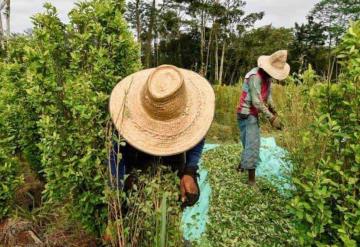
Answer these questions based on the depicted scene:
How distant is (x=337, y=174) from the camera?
91.4 inches

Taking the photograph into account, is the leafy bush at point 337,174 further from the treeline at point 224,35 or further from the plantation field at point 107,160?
the treeline at point 224,35

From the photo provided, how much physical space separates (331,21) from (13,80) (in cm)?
3487

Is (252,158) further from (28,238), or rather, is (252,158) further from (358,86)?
(358,86)


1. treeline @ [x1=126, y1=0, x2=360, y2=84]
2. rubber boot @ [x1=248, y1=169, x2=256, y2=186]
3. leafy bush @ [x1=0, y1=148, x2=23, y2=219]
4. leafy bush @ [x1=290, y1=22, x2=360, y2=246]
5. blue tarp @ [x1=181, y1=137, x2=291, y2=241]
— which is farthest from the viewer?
treeline @ [x1=126, y1=0, x2=360, y2=84]

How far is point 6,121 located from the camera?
4.33 meters

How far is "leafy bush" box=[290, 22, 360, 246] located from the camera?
2.20 meters

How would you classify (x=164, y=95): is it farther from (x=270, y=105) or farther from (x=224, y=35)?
(x=224, y=35)

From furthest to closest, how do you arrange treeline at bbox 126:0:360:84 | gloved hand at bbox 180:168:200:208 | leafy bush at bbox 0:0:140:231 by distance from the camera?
treeline at bbox 126:0:360:84
leafy bush at bbox 0:0:140:231
gloved hand at bbox 180:168:200:208

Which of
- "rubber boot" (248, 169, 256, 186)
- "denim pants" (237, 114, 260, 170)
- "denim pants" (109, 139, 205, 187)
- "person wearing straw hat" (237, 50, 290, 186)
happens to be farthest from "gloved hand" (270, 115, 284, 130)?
"denim pants" (109, 139, 205, 187)

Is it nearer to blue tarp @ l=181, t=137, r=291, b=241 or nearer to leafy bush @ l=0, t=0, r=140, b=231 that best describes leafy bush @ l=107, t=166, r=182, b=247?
leafy bush @ l=0, t=0, r=140, b=231

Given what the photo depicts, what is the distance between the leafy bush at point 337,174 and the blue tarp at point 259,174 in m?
1.57

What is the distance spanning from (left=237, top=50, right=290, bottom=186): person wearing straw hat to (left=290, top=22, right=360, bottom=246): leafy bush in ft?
10.3

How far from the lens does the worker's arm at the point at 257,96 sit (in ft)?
18.1

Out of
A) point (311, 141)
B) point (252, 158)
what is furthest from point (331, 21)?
point (311, 141)
